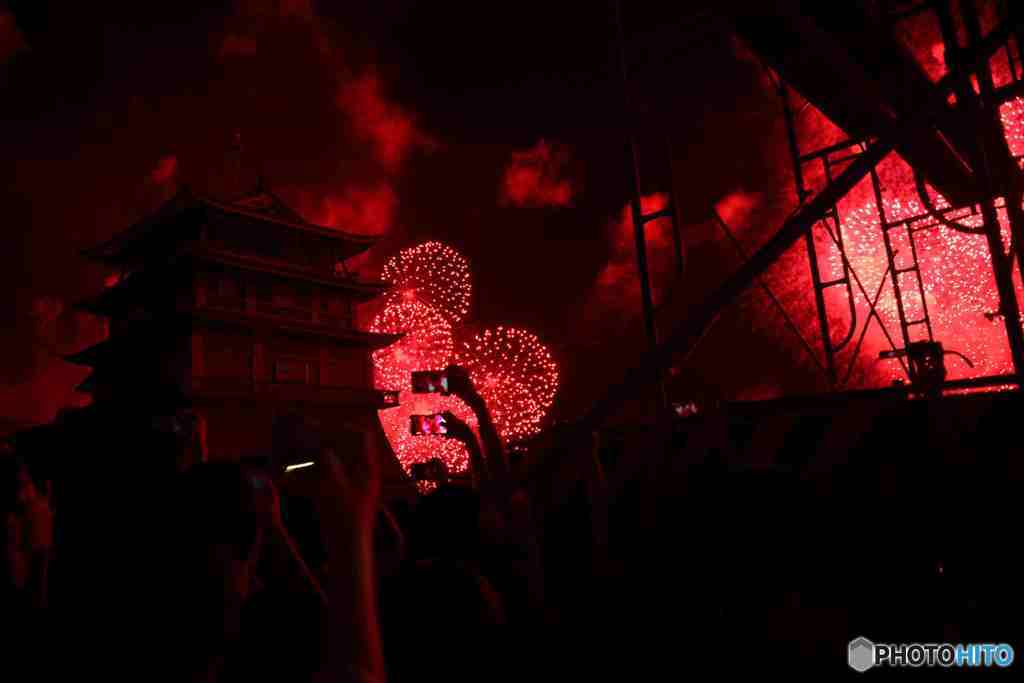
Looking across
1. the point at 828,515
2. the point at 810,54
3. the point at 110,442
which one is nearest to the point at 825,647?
the point at 828,515

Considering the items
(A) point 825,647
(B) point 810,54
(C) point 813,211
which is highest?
(B) point 810,54

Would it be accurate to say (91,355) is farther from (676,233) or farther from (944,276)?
(944,276)

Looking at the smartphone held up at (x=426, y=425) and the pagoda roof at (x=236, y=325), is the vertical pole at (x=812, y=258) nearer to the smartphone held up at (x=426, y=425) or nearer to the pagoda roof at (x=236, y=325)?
the smartphone held up at (x=426, y=425)

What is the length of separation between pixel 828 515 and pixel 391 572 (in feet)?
4.90

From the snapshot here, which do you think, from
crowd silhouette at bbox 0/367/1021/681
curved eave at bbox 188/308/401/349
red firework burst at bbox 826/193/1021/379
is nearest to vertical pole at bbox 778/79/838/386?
red firework burst at bbox 826/193/1021/379

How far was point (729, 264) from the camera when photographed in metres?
17.1

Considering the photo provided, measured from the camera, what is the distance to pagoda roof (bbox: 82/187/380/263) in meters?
20.7

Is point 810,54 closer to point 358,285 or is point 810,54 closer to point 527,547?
point 527,547

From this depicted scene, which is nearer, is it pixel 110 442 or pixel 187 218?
pixel 110 442

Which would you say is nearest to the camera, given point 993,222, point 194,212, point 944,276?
point 993,222

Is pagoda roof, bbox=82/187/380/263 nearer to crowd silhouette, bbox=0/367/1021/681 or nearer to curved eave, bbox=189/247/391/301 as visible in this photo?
curved eave, bbox=189/247/391/301

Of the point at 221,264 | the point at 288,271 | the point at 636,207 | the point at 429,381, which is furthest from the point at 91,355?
the point at 429,381

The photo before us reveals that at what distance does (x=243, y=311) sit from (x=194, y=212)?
11.8 ft

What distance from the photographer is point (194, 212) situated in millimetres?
20875
